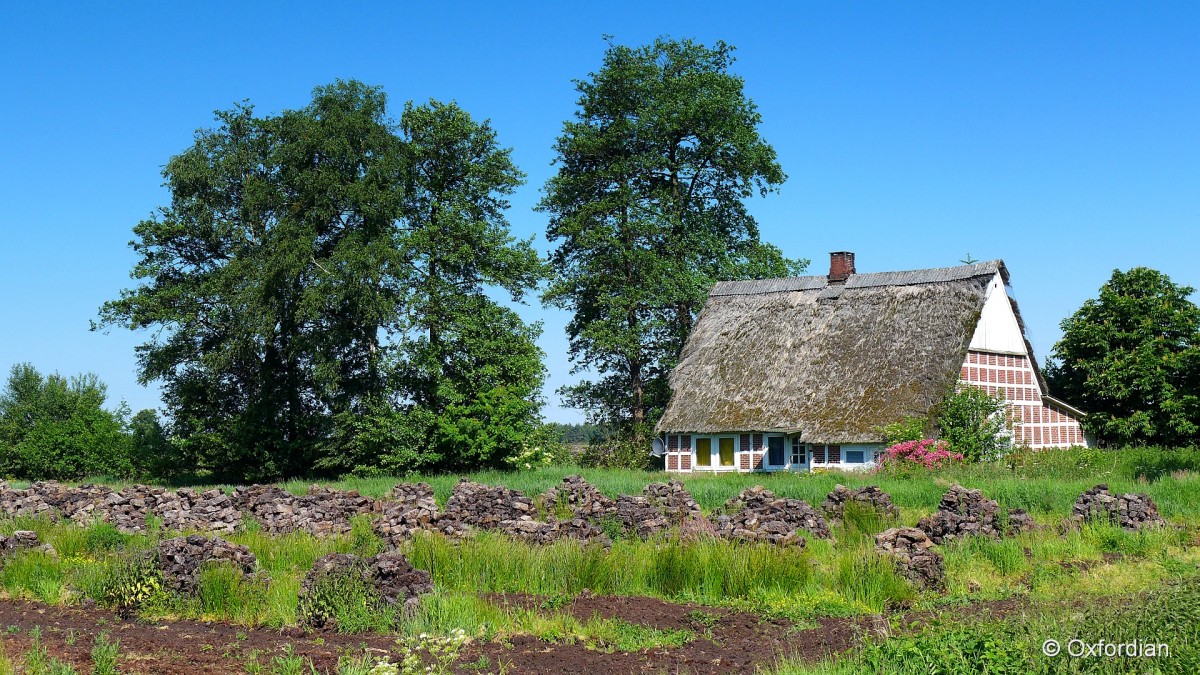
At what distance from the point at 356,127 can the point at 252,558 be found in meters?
29.2

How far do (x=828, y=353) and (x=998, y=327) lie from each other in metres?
6.22

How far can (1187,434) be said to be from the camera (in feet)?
A: 127

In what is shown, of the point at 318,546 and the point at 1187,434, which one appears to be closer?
the point at 318,546

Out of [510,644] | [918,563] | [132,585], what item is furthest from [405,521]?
[918,563]

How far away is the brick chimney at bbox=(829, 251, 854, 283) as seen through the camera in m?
42.3

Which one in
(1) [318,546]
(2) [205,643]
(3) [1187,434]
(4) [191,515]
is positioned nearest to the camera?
(2) [205,643]

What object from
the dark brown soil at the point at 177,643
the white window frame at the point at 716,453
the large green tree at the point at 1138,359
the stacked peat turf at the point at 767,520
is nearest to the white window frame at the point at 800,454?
the white window frame at the point at 716,453

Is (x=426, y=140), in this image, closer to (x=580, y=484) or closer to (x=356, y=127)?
(x=356, y=127)

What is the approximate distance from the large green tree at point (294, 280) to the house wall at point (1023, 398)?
687 inches

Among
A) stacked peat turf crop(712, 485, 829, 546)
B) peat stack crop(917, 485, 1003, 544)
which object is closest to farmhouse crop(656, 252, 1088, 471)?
stacked peat turf crop(712, 485, 829, 546)

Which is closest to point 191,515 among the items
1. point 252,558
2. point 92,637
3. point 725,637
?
point 252,558

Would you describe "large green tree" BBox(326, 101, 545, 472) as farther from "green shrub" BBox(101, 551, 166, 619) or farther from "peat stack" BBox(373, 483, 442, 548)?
"green shrub" BBox(101, 551, 166, 619)

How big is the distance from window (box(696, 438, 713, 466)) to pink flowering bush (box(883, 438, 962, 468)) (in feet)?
29.6

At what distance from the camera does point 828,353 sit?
38.6 metres
